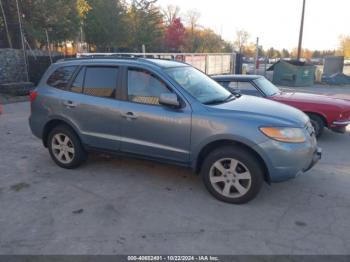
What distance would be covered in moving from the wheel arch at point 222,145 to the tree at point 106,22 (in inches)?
1092

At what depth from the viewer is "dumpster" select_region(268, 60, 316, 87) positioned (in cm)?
1998

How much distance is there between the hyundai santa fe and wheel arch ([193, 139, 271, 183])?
0.01 metres

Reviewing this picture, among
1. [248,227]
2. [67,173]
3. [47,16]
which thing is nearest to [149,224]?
[248,227]

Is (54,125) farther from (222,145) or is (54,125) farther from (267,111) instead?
(267,111)

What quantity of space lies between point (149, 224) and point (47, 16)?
18393 millimetres

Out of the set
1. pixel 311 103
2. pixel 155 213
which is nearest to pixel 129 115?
pixel 155 213

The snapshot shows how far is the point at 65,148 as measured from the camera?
4945 mm

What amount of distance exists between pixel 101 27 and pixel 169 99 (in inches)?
1097


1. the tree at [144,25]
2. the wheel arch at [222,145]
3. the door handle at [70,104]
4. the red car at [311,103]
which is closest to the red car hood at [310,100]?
the red car at [311,103]

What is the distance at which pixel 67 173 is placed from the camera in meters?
4.86

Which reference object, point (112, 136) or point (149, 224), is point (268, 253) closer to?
point (149, 224)

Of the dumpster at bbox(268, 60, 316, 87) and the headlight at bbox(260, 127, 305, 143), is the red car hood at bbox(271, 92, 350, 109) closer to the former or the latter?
the headlight at bbox(260, 127, 305, 143)

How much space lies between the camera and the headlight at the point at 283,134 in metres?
3.59

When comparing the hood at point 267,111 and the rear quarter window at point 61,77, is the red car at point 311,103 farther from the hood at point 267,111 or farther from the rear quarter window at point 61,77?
the rear quarter window at point 61,77
